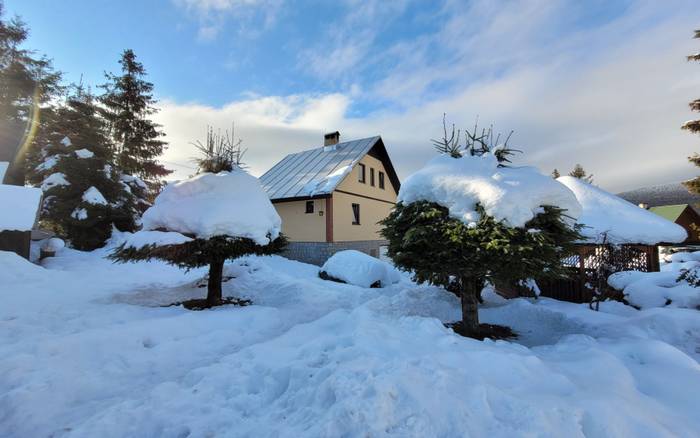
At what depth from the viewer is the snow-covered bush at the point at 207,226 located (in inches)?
224

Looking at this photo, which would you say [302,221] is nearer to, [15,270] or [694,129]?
[15,270]

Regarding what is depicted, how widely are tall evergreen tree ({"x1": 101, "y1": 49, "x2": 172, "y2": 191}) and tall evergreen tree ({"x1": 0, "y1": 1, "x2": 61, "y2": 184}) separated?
3.12m

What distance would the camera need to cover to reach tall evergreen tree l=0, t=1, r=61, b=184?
1716 cm

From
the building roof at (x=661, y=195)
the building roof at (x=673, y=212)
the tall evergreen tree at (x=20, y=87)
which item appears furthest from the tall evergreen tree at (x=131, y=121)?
the building roof at (x=661, y=195)

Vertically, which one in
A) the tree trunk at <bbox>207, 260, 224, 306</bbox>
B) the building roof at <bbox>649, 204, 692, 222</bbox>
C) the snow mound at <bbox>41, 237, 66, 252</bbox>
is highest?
the building roof at <bbox>649, 204, 692, 222</bbox>

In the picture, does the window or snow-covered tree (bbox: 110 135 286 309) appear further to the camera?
the window

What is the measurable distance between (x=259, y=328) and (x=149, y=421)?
102 inches

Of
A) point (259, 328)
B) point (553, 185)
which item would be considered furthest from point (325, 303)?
point (553, 185)

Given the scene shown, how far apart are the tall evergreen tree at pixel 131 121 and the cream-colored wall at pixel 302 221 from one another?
40.1ft

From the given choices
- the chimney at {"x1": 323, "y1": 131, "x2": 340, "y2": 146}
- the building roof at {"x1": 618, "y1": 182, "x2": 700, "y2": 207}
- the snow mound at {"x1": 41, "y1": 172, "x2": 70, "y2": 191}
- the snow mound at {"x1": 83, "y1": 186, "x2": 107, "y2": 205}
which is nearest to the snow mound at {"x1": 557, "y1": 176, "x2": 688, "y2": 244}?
the chimney at {"x1": 323, "y1": 131, "x2": 340, "y2": 146}

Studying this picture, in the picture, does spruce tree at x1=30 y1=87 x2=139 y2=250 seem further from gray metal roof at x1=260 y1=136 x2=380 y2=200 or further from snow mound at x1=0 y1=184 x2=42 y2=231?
gray metal roof at x1=260 y1=136 x2=380 y2=200

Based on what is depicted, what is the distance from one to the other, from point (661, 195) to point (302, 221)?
54.3m

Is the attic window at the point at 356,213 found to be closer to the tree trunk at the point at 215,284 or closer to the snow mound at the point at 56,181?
the tree trunk at the point at 215,284

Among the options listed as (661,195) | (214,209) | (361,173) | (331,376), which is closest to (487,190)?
(331,376)
